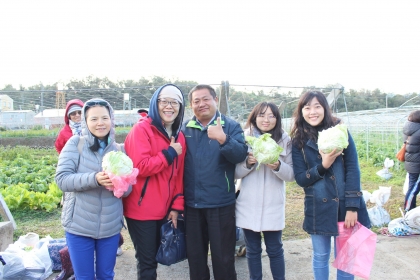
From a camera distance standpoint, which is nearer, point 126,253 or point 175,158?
point 175,158

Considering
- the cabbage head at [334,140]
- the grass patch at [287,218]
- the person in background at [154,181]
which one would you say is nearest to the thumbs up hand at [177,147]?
the person in background at [154,181]

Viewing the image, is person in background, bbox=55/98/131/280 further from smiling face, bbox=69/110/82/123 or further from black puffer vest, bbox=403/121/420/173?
black puffer vest, bbox=403/121/420/173

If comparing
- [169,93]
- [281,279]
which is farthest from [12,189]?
[281,279]

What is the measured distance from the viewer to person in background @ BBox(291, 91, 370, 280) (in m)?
2.56

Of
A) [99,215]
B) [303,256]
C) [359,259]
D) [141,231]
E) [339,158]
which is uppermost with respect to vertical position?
[339,158]

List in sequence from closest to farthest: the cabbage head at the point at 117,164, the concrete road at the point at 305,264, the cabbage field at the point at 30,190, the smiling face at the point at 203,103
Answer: the cabbage head at the point at 117,164
the smiling face at the point at 203,103
the concrete road at the point at 305,264
the cabbage field at the point at 30,190

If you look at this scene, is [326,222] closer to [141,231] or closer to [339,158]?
[339,158]

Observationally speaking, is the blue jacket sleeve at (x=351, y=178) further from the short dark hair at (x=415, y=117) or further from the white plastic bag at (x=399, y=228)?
the short dark hair at (x=415, y=117)

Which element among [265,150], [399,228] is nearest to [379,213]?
[399,228]

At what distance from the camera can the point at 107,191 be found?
251 cm

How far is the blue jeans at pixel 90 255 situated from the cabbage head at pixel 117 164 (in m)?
0.64

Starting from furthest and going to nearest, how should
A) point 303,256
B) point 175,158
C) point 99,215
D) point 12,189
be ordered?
1. point 12,189
2. point 303,256
3. point 175,158
4. point 99,215

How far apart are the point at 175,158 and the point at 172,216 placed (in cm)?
51

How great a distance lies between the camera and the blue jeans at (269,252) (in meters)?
2.83
